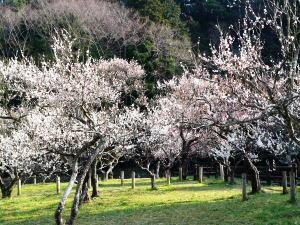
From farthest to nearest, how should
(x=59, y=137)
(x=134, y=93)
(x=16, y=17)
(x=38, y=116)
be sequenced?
(x=16, y=17) → (x=134, y=93) → (x=38, y=116) → (x=59, y=137)

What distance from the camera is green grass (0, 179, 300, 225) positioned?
14.2 meters

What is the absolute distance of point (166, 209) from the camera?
1700 cm

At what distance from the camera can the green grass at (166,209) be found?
1424 centimetres

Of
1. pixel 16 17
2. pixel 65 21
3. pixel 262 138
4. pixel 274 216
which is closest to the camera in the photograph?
→ pixel 274 216

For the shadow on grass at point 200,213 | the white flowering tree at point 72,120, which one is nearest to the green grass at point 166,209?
the shadow on grass at point 200,213

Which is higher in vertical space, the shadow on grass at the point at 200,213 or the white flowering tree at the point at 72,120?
the white flowering tree at the point at 72,120

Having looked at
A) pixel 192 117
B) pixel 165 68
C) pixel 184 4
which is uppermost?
pixel 184 4

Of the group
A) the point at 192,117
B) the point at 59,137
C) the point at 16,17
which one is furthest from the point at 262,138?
the point at 16,17

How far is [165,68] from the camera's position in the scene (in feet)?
147

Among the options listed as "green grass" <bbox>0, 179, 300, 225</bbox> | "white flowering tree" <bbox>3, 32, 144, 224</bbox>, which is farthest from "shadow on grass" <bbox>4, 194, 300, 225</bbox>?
"white flowering tree" <bbox>3, 32, 144, 224</bbox>

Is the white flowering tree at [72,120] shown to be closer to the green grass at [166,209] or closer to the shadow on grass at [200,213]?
the shadow on grass at [200,213]

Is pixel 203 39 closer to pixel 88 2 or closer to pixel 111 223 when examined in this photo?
pixel 88 2

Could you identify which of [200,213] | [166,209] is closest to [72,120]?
[166,209]

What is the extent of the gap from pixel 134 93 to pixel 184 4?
21.2 m
